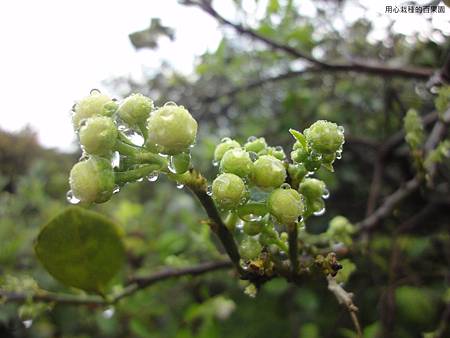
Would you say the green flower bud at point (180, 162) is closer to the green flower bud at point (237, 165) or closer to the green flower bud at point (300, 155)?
the green flower bud at point (237, 165)

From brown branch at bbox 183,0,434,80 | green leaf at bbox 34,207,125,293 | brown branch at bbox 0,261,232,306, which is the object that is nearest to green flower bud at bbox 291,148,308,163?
green leaf at bbox 34,207,125,293

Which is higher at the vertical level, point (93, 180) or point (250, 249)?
point (93, 180)

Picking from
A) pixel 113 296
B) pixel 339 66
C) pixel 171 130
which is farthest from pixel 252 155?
pixel 339 66

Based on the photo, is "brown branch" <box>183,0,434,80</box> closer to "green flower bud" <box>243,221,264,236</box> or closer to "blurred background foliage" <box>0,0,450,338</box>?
"blurred background foliage" <box>0,0,450,338</box>

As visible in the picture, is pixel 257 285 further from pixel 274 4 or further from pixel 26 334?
pixel 26 334

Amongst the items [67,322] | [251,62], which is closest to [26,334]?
[67,322]

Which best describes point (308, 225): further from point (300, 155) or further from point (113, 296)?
point (300, 155)

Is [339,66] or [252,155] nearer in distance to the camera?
[252,155]

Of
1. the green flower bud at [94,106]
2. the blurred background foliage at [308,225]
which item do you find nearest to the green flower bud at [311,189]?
the green flower bud at [94,106]
